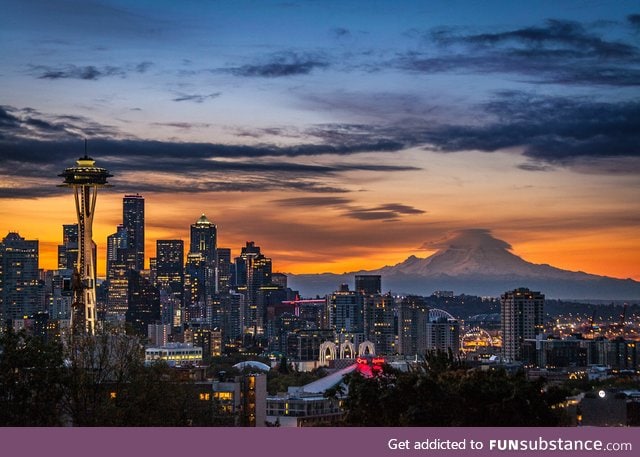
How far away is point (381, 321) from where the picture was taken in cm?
10812

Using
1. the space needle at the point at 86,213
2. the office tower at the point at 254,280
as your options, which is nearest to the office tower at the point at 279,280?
the office tower at the point at 254,280

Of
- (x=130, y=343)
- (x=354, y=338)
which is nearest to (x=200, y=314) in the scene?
(x=354, y=338)

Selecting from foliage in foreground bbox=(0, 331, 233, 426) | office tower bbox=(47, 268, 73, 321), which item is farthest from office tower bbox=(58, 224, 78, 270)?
foliage in foreground bbox=(0, 331, 233, 426)

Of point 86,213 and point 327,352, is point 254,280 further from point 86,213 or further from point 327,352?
point 86,213

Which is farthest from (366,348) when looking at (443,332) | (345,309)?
(345,309)

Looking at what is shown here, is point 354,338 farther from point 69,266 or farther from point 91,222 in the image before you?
point 91,222

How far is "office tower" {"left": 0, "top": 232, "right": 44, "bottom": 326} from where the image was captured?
8644 cm

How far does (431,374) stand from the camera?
1628 cm

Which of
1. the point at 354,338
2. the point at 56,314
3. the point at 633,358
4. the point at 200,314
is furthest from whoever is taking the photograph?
the point at 200,314

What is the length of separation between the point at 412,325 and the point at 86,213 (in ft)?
174

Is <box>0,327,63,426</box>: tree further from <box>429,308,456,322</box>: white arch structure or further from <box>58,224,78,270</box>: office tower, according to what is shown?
<box>429,308,456,322</box>: white arch structure

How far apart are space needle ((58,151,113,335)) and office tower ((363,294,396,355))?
47536 millimetres
